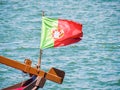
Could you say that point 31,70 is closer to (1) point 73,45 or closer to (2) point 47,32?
(2) point 47,32

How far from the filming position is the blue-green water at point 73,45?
1655 centimetres

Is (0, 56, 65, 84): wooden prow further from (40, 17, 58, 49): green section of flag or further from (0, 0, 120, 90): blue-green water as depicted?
(0, 0, 120, 90): blue-green water

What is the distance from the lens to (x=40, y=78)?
32.0 feet

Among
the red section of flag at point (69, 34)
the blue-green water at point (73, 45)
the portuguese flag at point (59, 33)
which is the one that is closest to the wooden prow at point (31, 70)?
the portuguese flag at point (59, 33)

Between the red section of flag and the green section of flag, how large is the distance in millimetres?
173

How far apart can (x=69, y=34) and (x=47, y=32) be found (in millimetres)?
605

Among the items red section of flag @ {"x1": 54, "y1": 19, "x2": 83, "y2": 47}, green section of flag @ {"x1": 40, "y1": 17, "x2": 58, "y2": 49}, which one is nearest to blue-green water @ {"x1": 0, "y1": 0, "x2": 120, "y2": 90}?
green section of flag @ {"x1": 40, "y1": 17, "x2": 58, "y2": 49}

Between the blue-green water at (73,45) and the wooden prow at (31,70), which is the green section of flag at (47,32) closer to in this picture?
the wooden prow at (31,70)

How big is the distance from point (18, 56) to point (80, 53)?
3.33 metres

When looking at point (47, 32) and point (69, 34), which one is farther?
point (47, 32)

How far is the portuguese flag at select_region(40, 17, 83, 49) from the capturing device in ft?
32.4

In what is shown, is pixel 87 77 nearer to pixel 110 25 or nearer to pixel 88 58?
pixel 88 58

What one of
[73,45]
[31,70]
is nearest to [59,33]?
[31,70]

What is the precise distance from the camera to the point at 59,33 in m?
10.0
